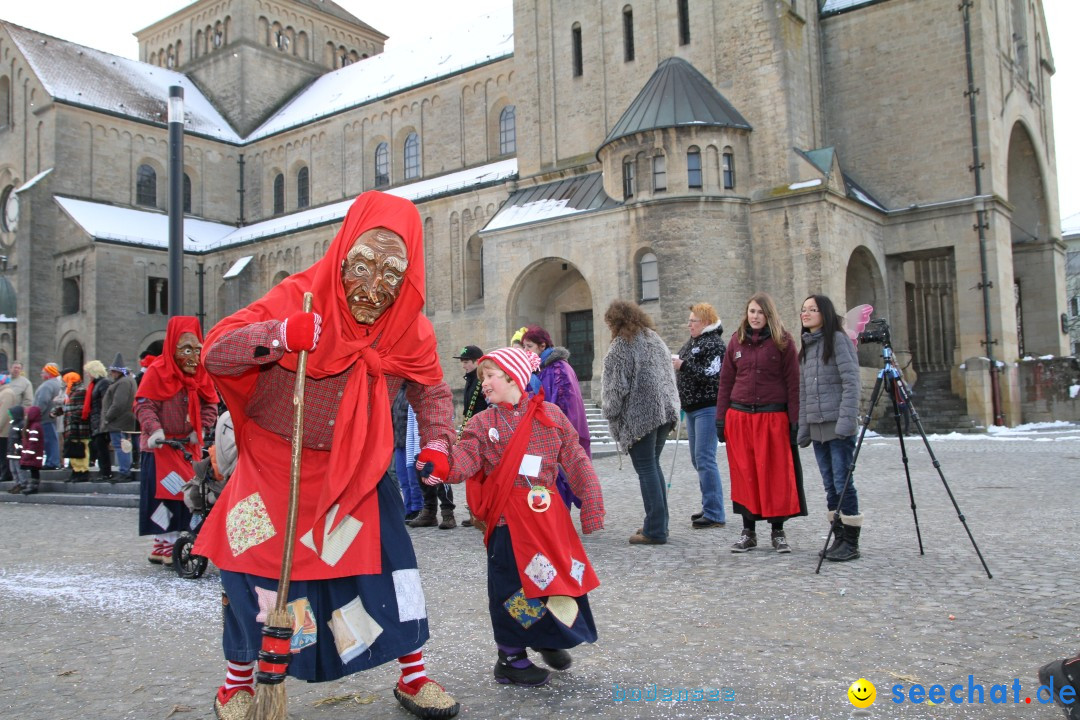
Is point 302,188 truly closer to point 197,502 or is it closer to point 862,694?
point 197,502

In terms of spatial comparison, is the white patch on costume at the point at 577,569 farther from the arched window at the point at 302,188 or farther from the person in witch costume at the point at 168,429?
the arched window at the point at 302,188

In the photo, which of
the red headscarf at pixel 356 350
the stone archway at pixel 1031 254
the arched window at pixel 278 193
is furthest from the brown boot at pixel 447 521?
the arched window at pixel 278 193

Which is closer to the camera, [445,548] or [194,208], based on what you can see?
[445,548]

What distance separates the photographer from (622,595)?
5.36 metres

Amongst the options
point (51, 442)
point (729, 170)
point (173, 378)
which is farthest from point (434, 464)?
point (729, 170)

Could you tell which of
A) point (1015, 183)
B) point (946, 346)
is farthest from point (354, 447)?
point (1015, 183)

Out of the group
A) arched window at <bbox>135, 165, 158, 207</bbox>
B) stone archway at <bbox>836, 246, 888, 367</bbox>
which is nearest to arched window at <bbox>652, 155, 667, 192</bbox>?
stone archway at <bbox>836, 246, 888, 367</bbox>

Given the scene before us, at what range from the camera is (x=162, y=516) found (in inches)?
273

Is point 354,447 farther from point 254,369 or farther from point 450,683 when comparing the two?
point 450,683

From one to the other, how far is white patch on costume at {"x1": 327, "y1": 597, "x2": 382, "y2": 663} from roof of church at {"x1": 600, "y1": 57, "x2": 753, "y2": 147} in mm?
21630

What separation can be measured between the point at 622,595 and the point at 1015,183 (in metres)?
30.7

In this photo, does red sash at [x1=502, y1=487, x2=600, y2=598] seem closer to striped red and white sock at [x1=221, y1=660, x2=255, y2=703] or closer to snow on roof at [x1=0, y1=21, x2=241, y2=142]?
striped red and white sock at [x1=221, y1=660, x2=255, y2=703]

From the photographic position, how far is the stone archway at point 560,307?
87.8 feet

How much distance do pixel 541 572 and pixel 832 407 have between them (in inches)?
128
